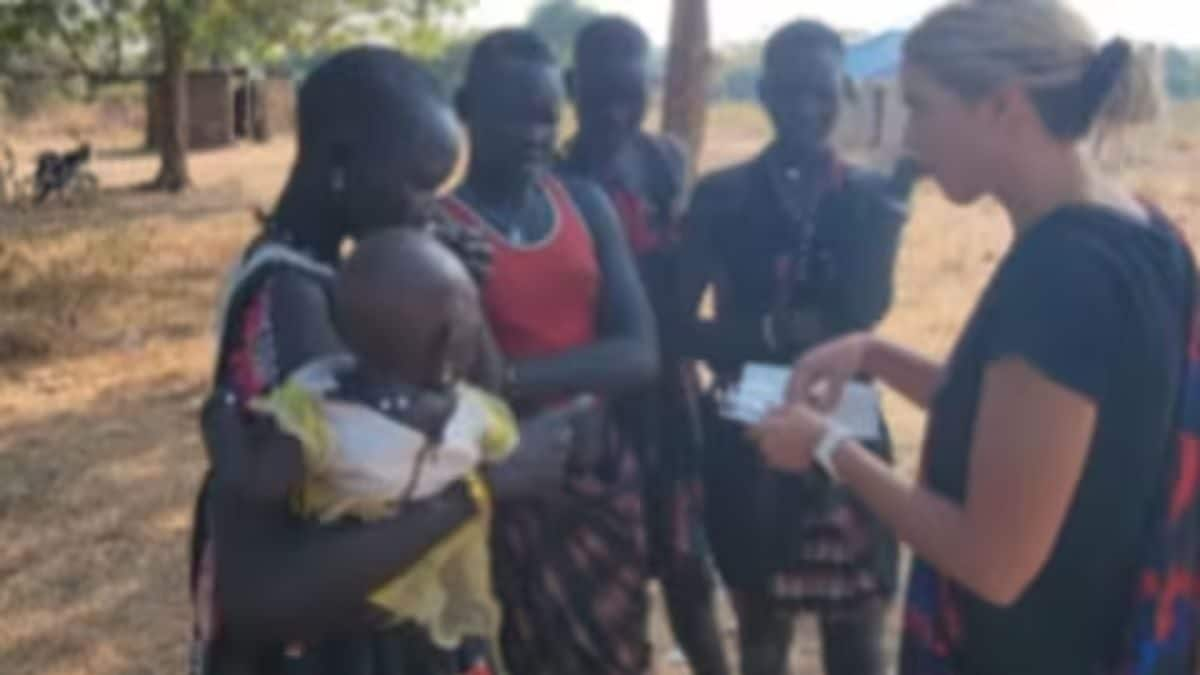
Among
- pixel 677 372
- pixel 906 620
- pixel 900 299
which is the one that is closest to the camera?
pixel 906 620

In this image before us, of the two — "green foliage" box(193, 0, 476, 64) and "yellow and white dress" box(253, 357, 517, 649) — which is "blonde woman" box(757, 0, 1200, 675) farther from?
"green foliage" box(193, 0, 476, 64)

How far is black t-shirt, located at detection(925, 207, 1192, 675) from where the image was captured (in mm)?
1457

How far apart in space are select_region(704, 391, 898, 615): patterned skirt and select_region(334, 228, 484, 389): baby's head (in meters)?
1.38

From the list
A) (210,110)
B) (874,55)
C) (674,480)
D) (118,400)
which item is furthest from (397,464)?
(210,110)

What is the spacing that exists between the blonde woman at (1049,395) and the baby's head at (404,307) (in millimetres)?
492

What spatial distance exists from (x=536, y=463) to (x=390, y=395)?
28cm

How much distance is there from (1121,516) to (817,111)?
1410 mm

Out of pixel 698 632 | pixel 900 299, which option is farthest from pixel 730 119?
pixel 698 632

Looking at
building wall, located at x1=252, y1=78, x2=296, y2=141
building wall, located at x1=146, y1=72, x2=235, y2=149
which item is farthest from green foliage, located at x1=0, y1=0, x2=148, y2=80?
building wall, located at x1=252, y1=78, x2=296, y2=141

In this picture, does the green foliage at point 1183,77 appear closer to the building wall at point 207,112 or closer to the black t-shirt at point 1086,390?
the building wall at point 207,112

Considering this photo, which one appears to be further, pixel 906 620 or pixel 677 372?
pixel 677 372

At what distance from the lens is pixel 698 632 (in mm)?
3203

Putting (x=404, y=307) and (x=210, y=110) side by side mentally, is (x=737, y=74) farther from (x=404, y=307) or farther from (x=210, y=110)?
(x=404, y=307)

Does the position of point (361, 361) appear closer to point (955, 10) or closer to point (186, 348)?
point (955, 10)
